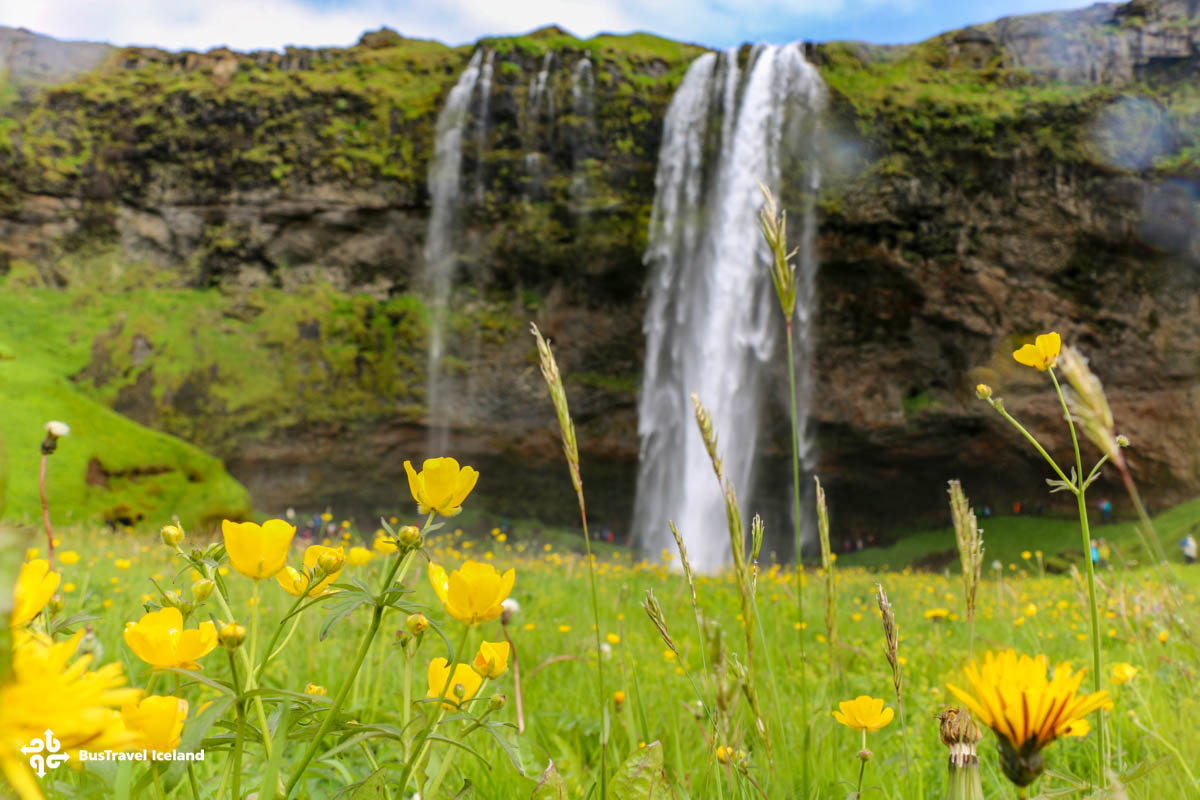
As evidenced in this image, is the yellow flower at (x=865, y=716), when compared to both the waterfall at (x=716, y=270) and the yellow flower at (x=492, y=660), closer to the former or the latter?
the yellow flower at (x=492, y=660)

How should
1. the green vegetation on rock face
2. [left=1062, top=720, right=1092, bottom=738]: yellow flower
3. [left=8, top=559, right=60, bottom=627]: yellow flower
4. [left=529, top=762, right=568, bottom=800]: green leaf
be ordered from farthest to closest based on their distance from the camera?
the green vegetation on rock face
[left=529, top=762, right=568, bottom=800]: green leaf
[left=1062, top=720, right=1092, bottom=738]: yellow flower
[left=8, top=559, right=60, bottom=627]: yellow flower

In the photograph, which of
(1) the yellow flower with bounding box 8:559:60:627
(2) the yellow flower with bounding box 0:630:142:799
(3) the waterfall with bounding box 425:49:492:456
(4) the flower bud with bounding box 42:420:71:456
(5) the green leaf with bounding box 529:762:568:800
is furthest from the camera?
(3) the waterfall with bounding box 425:49:492:456

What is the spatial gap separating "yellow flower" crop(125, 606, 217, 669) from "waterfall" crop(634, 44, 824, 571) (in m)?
16.3

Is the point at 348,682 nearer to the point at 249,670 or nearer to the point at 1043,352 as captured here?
the point at 249,670

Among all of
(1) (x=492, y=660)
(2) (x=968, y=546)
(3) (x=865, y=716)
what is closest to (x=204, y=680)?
(1) (x=492, y=660)

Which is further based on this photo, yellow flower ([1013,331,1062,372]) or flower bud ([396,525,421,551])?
yellow flower ([1013,331,1062,372])

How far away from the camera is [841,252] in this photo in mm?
17000

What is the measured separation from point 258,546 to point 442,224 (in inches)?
792

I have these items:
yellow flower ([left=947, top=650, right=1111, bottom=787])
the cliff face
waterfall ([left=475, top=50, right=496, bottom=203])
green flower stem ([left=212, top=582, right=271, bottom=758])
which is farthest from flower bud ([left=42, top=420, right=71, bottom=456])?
waterfall ([left=475, top=50, right=496, bottom=203])

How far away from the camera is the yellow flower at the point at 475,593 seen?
699mm

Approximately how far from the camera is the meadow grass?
4.01ft

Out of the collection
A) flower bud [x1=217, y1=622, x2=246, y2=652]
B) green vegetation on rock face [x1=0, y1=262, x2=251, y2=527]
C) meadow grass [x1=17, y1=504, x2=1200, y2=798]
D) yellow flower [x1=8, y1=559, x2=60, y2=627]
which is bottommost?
green vegetation on rock face [x1=0, y1=262, x2=251, y2=527]

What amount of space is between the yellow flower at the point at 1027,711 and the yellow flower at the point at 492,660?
1.61 ft

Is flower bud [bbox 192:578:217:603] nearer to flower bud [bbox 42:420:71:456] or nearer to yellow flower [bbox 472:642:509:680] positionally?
yellow flower [bbox 472:642:509:680]
